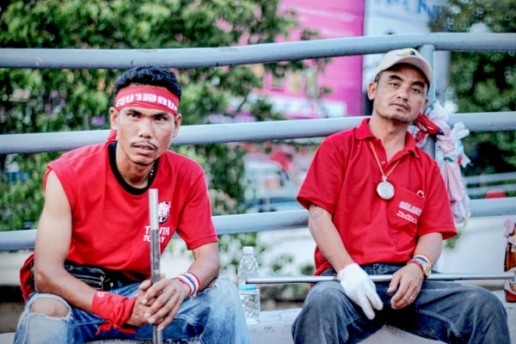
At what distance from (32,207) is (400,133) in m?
2.90

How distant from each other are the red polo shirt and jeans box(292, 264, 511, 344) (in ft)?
0.36

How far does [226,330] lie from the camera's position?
262cm

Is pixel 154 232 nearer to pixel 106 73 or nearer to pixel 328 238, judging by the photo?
pixel 328 238

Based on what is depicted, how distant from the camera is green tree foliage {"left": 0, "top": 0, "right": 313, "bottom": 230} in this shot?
5.32 meters

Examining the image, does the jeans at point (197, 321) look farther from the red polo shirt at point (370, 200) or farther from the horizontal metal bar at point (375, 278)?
the red polo shirt at point (370, 200)

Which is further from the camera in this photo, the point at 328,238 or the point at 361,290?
the point at 328,238

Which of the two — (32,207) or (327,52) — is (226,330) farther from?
(32,207)

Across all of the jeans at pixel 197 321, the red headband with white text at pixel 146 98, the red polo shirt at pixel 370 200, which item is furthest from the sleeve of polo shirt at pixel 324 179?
the red headband with white text at pixel 146 98

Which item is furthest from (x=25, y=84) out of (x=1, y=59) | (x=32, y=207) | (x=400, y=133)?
(x=400, y=133)

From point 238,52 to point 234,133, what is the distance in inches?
15.4

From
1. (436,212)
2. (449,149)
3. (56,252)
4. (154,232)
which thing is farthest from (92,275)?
(449,149)

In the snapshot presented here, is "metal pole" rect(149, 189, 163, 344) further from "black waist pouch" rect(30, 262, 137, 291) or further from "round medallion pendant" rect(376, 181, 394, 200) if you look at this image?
"round medallion pendant" rect(376, 181, 394, 200)

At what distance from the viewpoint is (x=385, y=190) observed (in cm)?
317

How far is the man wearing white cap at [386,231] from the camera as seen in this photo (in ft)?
9.19
